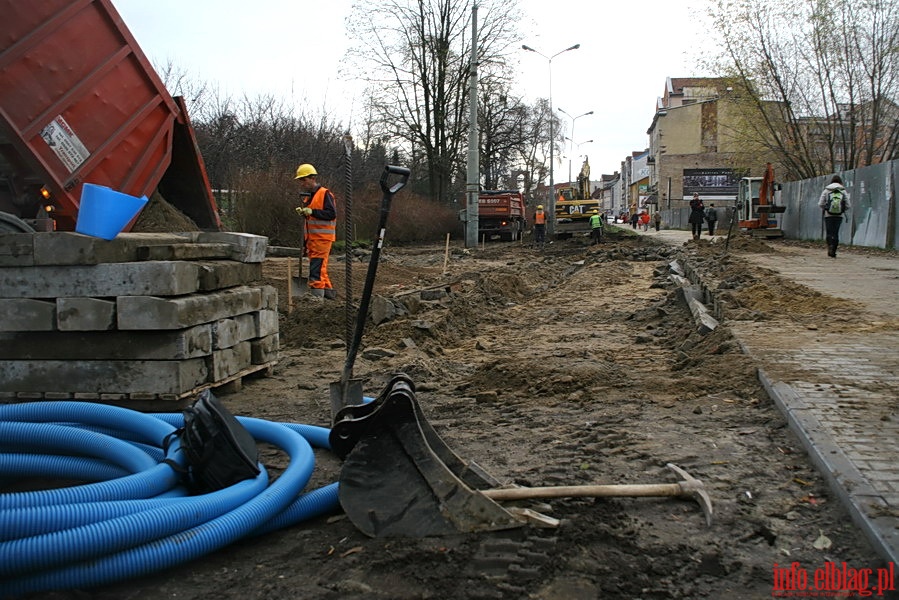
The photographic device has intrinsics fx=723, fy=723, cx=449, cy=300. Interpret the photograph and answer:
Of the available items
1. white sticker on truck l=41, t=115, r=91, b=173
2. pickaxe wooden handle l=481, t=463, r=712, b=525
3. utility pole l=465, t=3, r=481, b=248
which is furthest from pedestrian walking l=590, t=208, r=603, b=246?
pickaxe wooden handle l=481, t=463, r=712, b=525

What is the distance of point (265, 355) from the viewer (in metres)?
6.12

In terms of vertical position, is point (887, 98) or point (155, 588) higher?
point (887, 98)

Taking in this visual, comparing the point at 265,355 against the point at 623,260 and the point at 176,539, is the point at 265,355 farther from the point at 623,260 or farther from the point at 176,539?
the point at 623,260

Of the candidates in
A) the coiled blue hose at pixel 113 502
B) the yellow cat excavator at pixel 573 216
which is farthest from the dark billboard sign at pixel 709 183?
the coiled blue hose at pixel 113 502

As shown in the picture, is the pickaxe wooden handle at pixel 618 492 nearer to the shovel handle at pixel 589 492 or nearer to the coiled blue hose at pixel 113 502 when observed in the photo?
the shovel handle at pixel 589 492

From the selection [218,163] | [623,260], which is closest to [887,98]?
[623,260]

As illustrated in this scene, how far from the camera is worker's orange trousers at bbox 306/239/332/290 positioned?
982cm

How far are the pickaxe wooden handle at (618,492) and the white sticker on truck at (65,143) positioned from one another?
580 cm

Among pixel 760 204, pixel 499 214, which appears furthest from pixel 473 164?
pixel 760 204

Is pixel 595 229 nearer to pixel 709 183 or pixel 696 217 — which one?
pixel 696 217

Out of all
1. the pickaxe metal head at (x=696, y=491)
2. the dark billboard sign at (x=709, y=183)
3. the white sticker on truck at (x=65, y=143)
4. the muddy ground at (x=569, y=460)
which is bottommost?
the muddy ground at (x=569, y=460)

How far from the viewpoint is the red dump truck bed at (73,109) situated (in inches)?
257

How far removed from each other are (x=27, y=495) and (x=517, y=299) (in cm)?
1104

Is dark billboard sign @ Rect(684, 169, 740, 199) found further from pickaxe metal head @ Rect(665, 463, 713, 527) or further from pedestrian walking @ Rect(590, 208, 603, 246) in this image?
pickaxe metal head @ Rect(665, 463, 713, 527)
